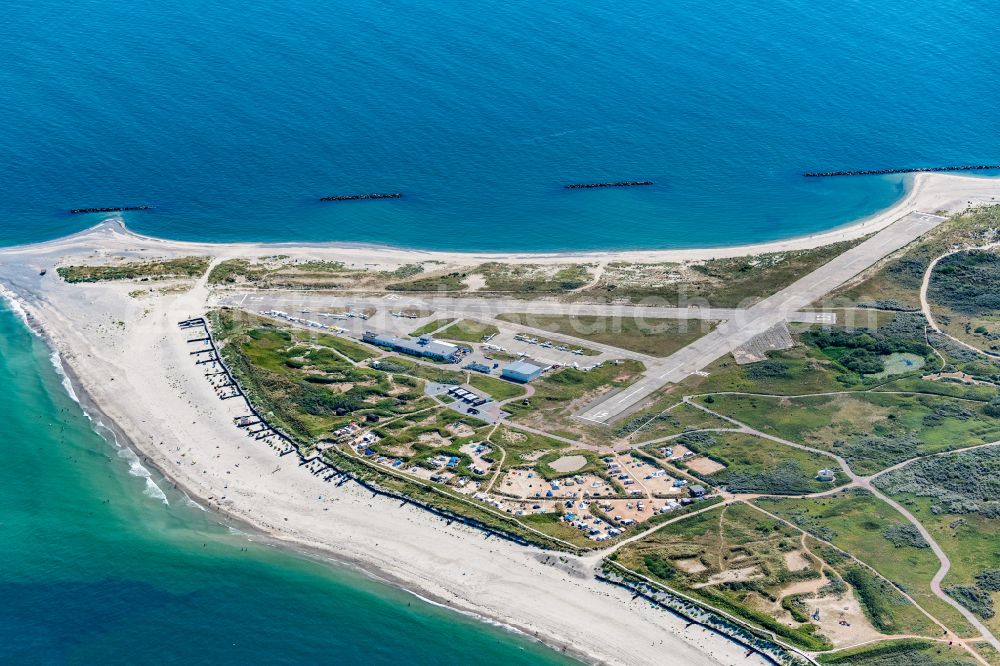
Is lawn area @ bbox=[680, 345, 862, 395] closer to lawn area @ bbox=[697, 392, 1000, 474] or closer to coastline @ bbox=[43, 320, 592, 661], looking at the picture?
lawn area @ bbox=[697, 392, 1000, 474]

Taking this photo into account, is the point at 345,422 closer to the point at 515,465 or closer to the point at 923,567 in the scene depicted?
the point at 515,465

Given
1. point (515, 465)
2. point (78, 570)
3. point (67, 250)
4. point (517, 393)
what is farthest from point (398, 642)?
point (67, 250)

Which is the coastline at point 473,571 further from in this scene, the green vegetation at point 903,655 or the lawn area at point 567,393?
the lawn area at point 567,393

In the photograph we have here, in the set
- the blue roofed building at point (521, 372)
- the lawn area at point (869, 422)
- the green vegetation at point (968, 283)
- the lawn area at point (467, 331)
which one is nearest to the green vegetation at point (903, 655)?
the lawn area at point (869, 422)

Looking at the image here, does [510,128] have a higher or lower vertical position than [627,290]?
higher

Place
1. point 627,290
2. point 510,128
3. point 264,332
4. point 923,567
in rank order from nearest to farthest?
point 923,567 < point 264,332 < point 627,290 < point 510,128

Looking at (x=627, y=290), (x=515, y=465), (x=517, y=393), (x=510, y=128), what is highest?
(x=510, y=128)
